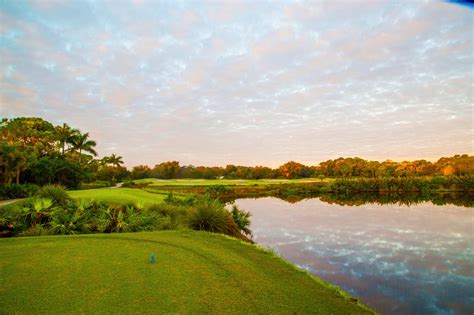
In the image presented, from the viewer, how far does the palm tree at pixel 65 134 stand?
4555cm

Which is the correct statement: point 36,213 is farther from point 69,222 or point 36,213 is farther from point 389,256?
point 389,256

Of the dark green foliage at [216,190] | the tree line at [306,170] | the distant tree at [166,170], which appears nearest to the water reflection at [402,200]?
the dark green foliage at [216,190]

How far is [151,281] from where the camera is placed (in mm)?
5043

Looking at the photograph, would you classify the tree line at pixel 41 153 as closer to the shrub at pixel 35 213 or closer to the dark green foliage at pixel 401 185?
the shrub at pixel 35 213

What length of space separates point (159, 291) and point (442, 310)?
682 cm

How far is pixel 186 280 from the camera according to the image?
517 cm

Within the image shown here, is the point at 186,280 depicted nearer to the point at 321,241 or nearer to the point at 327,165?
the point at 321,241

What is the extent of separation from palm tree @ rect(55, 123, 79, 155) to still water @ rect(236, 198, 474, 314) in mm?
38484

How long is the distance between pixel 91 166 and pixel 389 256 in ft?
197

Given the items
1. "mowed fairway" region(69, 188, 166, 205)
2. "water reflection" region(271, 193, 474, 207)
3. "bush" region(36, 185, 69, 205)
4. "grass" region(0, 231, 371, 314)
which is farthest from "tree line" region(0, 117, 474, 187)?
"grass" region(0, 231, 371, 314)

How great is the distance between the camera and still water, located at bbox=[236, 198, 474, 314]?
764 centimetres

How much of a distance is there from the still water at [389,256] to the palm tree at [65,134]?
126ft

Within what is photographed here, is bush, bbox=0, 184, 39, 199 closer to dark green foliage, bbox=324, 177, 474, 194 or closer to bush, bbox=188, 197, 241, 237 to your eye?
bush, bbox=188, 197, 241, 237

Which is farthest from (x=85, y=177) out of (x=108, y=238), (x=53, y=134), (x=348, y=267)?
(x=348, y=267)
